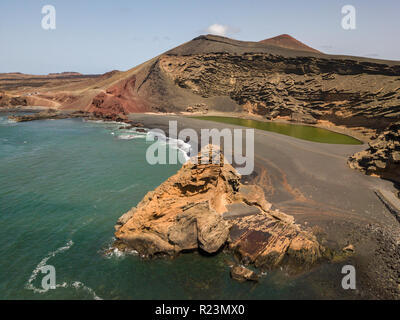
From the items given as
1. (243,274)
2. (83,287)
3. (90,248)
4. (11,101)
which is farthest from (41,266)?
(11,101)

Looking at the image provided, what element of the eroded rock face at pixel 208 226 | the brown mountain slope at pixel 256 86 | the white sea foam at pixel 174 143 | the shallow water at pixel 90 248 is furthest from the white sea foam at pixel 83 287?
the brown mountain slope at pixel 256 86

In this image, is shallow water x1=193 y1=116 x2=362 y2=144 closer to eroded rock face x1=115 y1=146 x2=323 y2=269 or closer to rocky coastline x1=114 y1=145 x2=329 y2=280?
eroded rock face x1=115 y1=146 x2=323 y2=269

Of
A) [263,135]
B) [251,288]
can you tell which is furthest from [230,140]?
[251,288]

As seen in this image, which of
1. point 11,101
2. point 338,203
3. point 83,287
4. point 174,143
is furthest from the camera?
point 11,101

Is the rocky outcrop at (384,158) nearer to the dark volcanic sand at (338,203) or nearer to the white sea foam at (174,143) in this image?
the dark volcanic sand at (338,203)

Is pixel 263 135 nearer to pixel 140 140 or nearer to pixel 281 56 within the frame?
pixel 140 140

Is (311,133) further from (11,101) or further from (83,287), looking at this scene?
(11,101)

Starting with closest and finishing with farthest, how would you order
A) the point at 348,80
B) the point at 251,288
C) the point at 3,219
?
the point at 251,288
the point at 3,219
the point at 348,80

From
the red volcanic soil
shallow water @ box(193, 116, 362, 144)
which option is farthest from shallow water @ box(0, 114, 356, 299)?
the red volcanic soil
